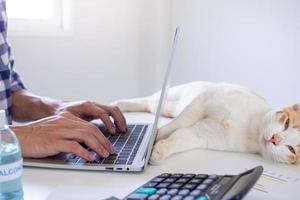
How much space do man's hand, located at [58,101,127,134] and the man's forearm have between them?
0.34ft

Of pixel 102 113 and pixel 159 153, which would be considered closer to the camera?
pixel 159 153

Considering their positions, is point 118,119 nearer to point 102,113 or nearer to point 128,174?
point 102,113

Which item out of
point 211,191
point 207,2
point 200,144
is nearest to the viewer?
point 211,191

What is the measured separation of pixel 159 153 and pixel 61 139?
0.18 metres

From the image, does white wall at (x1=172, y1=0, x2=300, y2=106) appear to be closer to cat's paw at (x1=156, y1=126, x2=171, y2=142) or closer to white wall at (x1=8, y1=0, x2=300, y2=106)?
white wall at (x1=8, y1=0, x2=300, y2=106)

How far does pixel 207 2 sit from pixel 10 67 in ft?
3.31

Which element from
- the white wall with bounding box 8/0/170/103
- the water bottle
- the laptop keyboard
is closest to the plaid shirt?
the laptop keyboard

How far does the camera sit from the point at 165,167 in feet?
2.45

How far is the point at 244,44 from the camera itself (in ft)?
5.89

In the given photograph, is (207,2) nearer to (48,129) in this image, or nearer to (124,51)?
(124,51)

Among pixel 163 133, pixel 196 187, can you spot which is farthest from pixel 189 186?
pixel 163 133

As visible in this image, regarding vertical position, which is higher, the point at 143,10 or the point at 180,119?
the point at 143,10

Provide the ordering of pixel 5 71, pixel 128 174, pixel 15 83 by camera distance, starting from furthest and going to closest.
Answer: pixel 15 83, pixel 5 71, pixel 128 174

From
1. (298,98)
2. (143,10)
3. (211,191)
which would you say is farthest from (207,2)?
(211,191)
